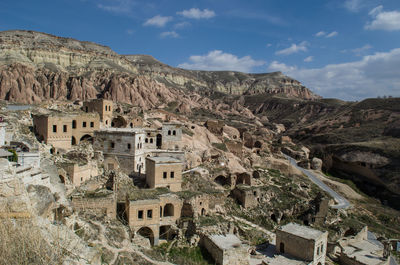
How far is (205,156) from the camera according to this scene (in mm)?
34250

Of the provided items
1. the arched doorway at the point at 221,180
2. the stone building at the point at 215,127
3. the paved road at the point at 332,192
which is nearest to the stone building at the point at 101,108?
the arched doorway at the point at 221,180

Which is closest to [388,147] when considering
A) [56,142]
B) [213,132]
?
[213,132]

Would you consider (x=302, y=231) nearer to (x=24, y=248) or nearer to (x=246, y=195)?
(x=246, y=195)

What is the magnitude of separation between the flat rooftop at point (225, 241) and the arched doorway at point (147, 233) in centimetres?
411

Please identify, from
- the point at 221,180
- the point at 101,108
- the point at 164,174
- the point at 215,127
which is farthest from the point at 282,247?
the point at 215,127

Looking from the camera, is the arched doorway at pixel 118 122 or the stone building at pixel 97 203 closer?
the stone building at pixel 97 203

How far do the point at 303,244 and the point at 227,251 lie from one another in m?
6.57

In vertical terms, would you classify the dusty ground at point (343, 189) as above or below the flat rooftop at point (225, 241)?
below

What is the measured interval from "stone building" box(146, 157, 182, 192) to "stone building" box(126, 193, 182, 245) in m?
1.99

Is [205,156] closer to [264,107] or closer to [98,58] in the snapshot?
[98,58]

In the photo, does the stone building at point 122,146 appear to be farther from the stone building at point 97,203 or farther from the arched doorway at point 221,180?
the arched doorway at point 221,180

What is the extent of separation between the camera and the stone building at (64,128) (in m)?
25.2

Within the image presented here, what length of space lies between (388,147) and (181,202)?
49.4m

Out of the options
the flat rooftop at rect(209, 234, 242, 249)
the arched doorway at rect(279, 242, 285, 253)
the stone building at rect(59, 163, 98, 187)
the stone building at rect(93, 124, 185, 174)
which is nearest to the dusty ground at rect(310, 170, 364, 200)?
the arched doorway at rect(279, 242, 285, 253)
